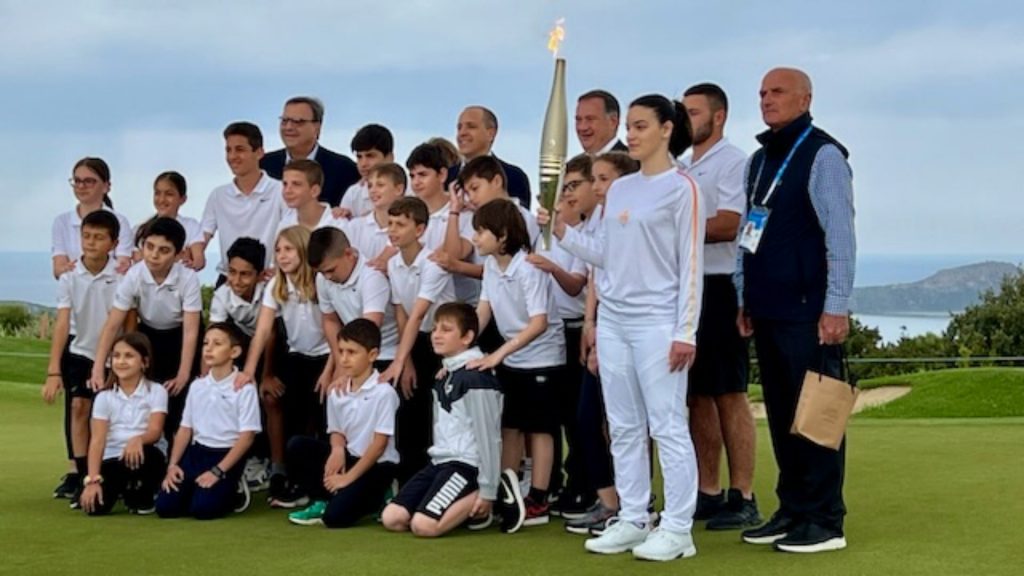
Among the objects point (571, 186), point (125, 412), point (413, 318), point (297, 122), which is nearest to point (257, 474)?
point (125, 412)

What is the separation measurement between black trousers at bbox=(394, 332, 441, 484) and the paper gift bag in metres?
2.27

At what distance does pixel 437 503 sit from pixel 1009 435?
570cm

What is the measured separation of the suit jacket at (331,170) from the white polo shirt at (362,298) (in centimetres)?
112

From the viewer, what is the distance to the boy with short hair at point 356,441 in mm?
6965

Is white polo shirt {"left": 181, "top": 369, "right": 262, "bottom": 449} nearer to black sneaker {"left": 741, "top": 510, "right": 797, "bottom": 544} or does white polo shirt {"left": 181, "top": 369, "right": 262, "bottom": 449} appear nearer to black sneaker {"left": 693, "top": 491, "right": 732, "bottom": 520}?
black sneaker {"left": 693, "top": 491, "right": 732, "bottom": 520}

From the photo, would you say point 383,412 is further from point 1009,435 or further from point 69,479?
point 1009,435

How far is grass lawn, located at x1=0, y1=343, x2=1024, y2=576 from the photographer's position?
5594 millimetres

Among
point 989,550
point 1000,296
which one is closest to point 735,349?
point 989,550

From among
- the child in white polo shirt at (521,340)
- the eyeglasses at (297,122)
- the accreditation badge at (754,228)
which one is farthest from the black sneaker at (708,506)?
the eyeglasses at (297,122)

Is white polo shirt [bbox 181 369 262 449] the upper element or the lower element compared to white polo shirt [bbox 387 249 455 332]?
lower

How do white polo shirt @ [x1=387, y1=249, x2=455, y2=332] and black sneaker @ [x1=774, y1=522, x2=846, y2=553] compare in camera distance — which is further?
white polo shirt @ [x1=387, y1=249, x2=455, y2=332]

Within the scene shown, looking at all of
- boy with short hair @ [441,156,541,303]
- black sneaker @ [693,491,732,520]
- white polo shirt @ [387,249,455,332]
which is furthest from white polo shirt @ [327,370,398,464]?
black sneaker @ [693,491,732,520]

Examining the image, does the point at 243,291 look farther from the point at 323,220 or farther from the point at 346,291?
the point at 346,291

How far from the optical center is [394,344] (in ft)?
24.5
